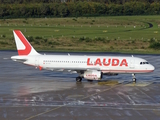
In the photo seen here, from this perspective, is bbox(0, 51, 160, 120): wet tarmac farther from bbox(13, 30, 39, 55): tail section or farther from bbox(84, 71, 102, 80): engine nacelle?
bbox(13, 30, 39, 55): tail section

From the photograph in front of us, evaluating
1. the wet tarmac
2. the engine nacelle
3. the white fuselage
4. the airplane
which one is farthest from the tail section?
the engine nacelle

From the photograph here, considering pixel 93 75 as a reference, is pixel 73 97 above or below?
below

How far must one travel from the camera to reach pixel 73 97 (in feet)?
141

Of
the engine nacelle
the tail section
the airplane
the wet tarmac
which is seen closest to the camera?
the wet tarmac

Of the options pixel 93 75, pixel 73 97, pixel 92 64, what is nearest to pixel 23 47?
pixel 92 64

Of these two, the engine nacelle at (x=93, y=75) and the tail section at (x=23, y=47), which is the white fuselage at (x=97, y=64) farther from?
the tail section at (x=23, y=47)

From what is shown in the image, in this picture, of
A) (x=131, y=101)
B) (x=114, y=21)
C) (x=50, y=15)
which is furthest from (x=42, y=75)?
(x=50, y=15)

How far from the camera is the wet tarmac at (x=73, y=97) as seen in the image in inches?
1394

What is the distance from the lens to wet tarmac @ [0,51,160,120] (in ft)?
116

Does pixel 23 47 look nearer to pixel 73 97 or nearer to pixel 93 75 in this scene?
pixel 93 75

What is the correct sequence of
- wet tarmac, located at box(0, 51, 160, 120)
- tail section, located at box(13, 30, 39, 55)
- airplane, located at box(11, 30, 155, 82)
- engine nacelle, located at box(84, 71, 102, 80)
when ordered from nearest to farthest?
wet tarmac, located at box(0, 51, 160, 120) < engine nacelle, located at box(84, 71, 102, 80) < airplane, located at box(11, 30, 155, 82) < tail section, located at box(13, 30, 39, 55)

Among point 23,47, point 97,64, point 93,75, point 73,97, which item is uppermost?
point 23,47

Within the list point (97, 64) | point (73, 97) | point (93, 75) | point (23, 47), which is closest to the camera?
point (73, 97)

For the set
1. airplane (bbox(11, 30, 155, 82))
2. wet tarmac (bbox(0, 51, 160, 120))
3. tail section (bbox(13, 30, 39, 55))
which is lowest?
wet tarmac (bbox(0, 51, 160, 120))
